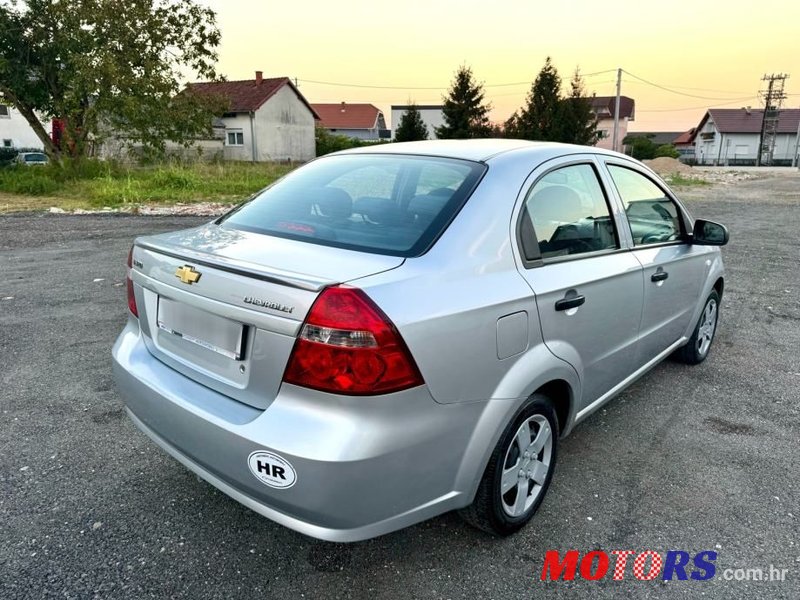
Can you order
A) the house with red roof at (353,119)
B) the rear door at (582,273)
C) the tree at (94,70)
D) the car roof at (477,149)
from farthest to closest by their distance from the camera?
the house with red roof at (353,119) → the tree at (94,70) → the car roof at (477,149) → the rear door at (582,273)

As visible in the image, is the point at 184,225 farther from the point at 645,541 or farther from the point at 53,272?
the point at 645,541

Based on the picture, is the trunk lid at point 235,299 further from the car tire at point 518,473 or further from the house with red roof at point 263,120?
the house with red roof at point 263,120

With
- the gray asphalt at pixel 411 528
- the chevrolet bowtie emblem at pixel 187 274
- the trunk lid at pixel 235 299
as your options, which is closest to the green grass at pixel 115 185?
the gray asphalt at pixel 411 528

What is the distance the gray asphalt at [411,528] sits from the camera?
2176 mm

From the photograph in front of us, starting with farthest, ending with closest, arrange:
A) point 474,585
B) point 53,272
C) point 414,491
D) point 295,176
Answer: point 53,272 → point 295,176 → point 474,585 → point 414,491

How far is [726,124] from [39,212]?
283 feet

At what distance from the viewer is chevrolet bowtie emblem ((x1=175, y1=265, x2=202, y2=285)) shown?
82.7 inches

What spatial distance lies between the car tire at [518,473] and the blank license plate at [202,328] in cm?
107

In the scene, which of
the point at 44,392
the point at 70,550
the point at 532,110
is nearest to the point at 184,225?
the point at 44,392

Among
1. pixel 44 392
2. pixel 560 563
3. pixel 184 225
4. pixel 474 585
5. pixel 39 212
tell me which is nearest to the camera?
pixel 474 585

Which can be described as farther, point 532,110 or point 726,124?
point 726,124

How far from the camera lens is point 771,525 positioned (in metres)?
2.55

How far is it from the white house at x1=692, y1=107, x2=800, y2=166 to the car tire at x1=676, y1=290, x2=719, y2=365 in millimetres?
82079

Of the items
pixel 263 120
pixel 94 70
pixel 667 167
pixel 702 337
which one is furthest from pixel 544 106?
pixel 702 337
